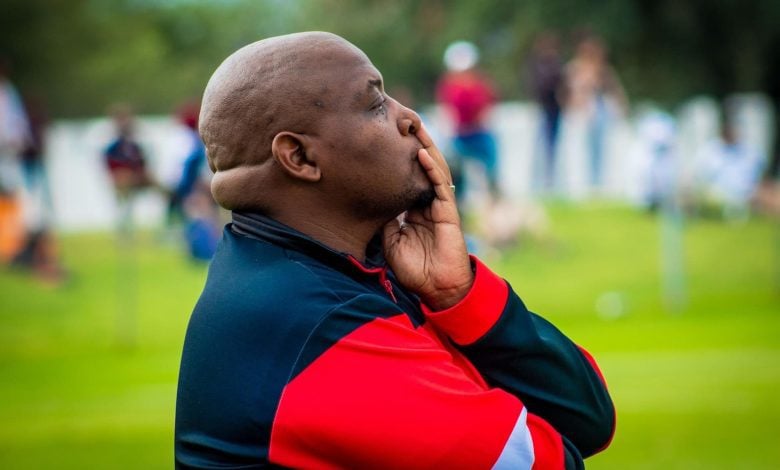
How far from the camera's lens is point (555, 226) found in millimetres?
20250

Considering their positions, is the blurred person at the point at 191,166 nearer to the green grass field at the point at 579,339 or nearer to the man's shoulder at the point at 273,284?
the green grass field at the point at 579,339

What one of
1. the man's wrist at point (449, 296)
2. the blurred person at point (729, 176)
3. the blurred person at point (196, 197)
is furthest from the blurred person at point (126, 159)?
the man's wrist at point (449, 296)

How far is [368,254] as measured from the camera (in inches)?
95.2

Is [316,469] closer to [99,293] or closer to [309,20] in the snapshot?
[99,293]

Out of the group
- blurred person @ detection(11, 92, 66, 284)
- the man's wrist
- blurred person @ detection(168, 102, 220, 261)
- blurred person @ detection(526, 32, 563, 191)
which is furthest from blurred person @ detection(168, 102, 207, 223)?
the man's wrist

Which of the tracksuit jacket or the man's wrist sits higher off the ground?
the man's wrist

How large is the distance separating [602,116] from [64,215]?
1071 centimetres

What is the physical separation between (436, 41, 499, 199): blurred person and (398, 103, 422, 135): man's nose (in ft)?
43.5

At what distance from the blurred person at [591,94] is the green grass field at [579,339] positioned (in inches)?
66.4

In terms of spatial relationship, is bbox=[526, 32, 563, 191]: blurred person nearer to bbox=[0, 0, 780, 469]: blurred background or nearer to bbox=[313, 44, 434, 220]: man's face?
bbox=[0, 0, 780, 469]: blurred background

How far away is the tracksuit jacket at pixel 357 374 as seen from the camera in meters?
2.08

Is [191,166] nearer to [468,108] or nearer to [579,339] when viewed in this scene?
[468,108]

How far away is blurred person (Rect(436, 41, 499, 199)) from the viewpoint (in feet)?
51.2

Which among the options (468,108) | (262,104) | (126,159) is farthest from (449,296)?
(126,159)
